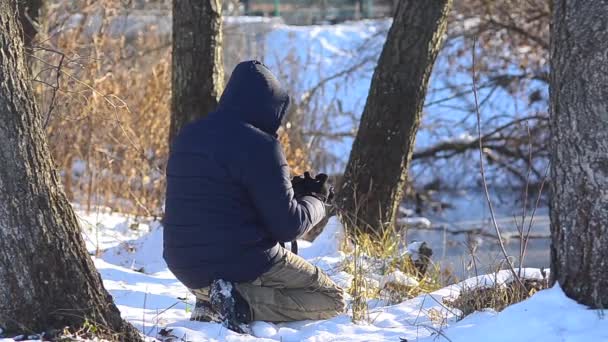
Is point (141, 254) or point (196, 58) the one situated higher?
point (196, 58)

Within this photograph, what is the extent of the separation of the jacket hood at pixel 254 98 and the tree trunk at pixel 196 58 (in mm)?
2645

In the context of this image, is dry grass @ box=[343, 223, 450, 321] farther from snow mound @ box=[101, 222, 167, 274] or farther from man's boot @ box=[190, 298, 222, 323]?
snow mound @ box=[101, 222, 167, 274]

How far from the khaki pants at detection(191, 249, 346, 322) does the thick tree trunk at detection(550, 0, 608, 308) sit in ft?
4.16

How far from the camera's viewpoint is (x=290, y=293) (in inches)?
175

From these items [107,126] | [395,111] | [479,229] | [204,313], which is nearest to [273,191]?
[204,313]

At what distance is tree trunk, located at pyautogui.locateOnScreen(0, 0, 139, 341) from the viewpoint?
3449 millimetres

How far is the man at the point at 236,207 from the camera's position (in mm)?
4094

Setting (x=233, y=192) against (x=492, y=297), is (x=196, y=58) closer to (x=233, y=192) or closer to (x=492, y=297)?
(x=233, y=192)

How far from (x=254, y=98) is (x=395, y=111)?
2.47m

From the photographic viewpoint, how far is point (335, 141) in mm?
12047

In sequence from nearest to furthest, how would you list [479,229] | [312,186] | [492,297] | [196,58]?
1. [492,297]
2. [312,186]
3. [196,58]
4. [479,229]

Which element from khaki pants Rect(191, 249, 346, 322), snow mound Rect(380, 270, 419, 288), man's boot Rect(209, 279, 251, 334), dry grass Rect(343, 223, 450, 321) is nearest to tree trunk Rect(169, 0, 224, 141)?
dry grass Rect(343, 223, 450, 321)

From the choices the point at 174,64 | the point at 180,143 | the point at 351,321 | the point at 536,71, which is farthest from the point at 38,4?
the point at 536,71

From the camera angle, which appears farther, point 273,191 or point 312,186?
point 312,186
